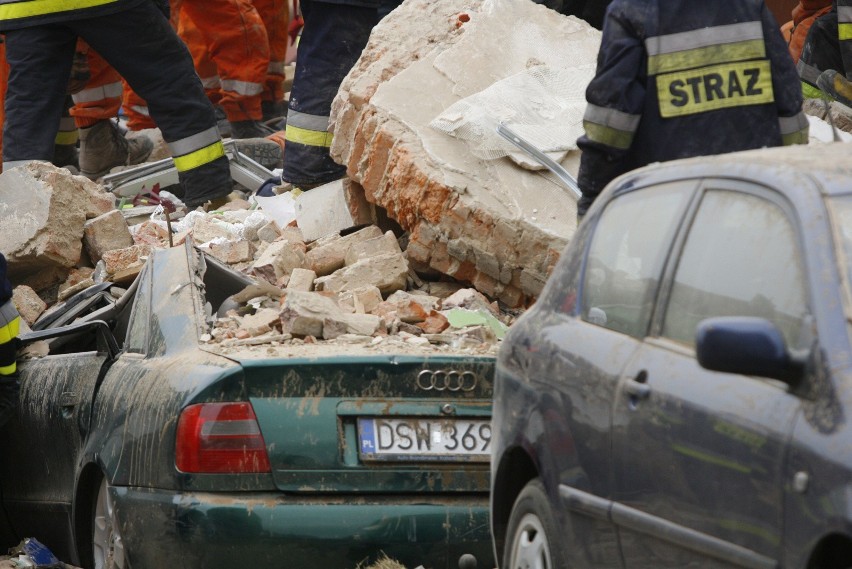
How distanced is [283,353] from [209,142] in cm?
464

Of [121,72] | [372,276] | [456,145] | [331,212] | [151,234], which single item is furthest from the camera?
[121,72]

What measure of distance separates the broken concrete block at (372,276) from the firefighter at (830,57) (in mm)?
3942

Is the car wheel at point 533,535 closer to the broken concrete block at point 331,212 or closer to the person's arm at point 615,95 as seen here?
the person's arm at point 615,95

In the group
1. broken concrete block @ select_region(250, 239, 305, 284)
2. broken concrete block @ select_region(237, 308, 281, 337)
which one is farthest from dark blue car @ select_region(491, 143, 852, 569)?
broken concrete block @ select_region(250, 239, 305, 284)

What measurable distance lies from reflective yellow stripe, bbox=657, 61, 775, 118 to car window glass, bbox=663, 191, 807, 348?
1.93m

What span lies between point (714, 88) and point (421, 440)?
1.74 metres

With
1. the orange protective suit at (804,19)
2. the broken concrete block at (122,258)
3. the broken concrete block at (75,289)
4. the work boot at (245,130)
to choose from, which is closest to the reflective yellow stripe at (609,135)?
the broken concrete block at (122,258)

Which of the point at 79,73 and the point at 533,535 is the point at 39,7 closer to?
the point at 79,73

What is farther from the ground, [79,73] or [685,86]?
[685,86]

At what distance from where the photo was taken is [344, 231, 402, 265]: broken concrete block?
605 cm

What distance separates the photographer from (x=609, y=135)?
509cm

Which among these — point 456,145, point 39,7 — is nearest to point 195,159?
point 39,7

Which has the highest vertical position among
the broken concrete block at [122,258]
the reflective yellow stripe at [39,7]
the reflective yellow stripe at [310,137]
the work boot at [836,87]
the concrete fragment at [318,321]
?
the concrete fragment at [318,321]

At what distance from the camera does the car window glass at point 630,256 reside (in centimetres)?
331
